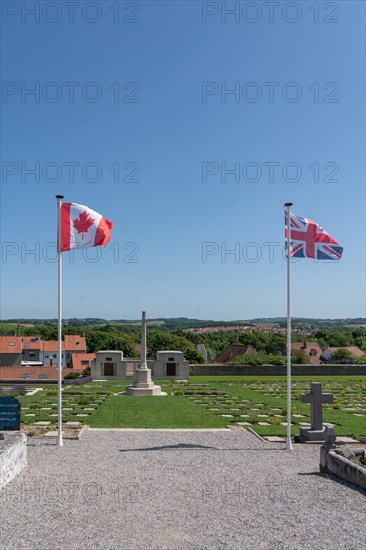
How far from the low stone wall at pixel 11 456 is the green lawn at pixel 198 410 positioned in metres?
4.77

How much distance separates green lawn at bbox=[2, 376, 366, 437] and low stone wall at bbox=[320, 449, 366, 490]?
4257 mm

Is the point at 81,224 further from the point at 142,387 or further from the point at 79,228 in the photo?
the point at 142,387

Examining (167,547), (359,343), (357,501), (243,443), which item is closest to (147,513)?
(167,547)

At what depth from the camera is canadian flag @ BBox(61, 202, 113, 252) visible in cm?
1184

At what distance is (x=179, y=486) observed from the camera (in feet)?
25.1

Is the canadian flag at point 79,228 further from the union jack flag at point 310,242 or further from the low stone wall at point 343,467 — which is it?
the low stone wall at point 343,467

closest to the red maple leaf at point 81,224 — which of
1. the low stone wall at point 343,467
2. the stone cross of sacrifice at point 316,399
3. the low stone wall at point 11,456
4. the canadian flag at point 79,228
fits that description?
the canadian flag at point 79,228

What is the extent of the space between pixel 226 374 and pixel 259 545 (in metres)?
30.8

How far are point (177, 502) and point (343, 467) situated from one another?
298cm

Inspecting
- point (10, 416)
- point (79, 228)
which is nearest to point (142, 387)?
point (10, 416)

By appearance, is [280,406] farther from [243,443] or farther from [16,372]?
[16,372]

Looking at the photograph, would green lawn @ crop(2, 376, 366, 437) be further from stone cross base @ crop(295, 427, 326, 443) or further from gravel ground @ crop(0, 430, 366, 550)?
gravel ground @ crop(0, 430, 366, 550)

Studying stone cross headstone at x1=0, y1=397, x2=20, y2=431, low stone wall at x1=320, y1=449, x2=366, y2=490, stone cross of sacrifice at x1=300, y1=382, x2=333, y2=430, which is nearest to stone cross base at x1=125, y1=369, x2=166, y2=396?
stone cross headstone at x1=0, y1=397, x2=20, y2=431

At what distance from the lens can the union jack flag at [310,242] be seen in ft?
39.9
